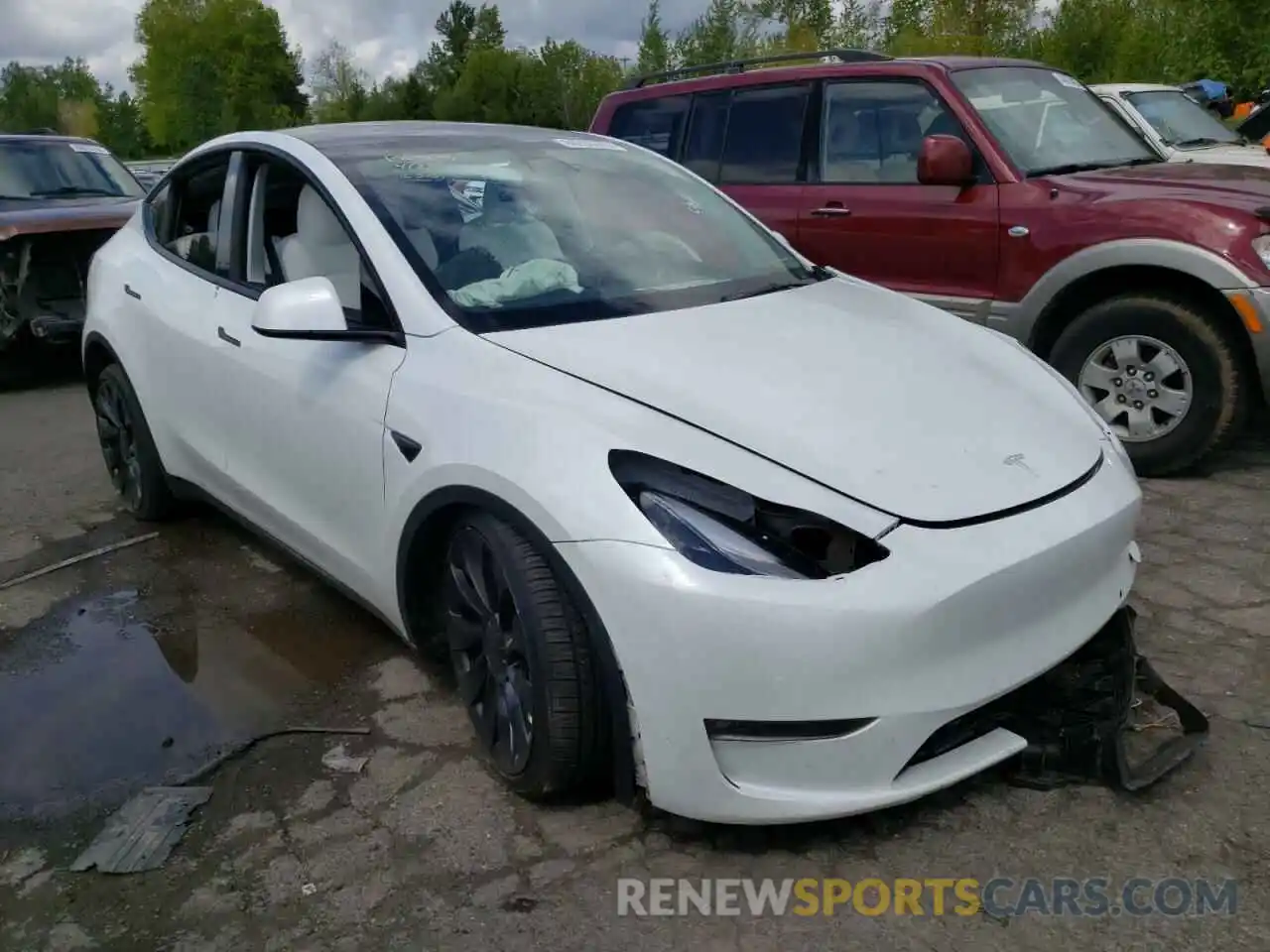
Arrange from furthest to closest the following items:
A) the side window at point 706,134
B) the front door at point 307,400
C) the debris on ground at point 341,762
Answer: the side window at point 706,134 → the front door at point 307,400 → the debris on ground at point 341,762

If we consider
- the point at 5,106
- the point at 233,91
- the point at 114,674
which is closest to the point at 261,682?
the point at 114,674

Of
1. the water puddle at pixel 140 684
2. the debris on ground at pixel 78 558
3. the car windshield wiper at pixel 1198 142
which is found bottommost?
the debris on ground at pixel 78 558

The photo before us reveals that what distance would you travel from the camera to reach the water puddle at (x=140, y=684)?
3.14 m

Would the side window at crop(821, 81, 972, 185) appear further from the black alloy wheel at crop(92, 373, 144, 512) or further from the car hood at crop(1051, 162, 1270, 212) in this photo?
the black alloy wheel at crop(92, 373, 144, 512)

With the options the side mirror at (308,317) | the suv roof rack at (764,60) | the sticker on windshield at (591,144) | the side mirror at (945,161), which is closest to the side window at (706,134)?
the suv roof rack at (764,60)

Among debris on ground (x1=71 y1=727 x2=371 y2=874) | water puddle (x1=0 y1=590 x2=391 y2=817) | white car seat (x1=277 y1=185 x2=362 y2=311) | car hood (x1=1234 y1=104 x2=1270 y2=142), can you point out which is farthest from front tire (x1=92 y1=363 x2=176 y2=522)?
car hood (x1=1234 y1=104 x2=1270 y2=142)

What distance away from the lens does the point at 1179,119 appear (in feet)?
28.8

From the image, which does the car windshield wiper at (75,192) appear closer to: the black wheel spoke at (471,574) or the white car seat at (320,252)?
the white car seat at (320,252)

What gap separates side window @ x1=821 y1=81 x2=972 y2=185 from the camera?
232 inches

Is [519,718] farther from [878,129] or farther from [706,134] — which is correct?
[706,134]

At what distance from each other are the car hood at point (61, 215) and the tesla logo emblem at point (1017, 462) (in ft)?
22.6

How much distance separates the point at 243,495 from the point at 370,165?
1191 millimetres

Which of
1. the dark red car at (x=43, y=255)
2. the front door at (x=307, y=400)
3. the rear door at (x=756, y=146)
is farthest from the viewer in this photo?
the dark red car at (x=43, y=255)

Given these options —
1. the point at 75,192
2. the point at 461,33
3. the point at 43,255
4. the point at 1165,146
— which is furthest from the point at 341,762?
the point at 461,33
